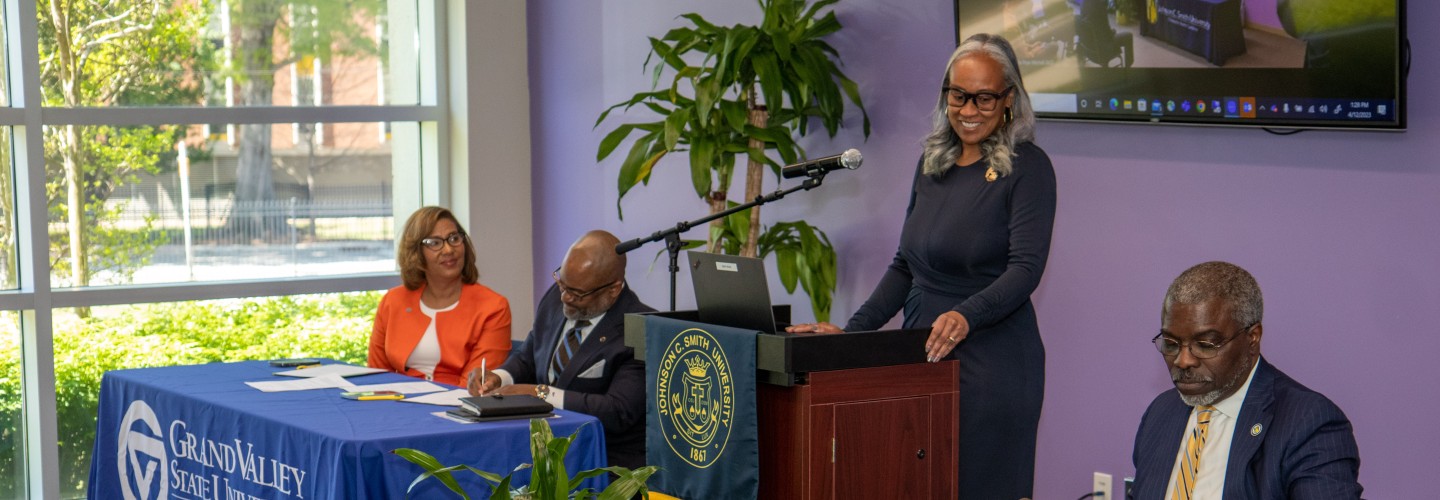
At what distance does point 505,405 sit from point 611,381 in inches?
21.4

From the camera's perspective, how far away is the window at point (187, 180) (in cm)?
542

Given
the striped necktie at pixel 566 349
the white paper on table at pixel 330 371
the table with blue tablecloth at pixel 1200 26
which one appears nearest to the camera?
the table with blue tablecloth at pixel 1200 26

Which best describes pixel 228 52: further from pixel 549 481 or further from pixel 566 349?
pixel 549 481

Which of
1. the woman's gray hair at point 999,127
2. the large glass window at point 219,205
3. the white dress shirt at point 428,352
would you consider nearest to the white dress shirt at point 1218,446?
the woman's gray hair at point 999,127

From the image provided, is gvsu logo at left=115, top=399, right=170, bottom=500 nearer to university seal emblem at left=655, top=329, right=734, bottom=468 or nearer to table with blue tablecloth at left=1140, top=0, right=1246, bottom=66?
university seal emblem at left=655, top=329, right=734, bottom=468

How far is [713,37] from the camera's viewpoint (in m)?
4.53

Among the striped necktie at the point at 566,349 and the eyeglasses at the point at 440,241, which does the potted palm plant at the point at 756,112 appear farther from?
the striped necktie at the point at 566,349

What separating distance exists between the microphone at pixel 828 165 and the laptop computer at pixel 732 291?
26cm

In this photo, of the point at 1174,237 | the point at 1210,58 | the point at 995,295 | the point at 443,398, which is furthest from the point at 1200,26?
the point at 443,398

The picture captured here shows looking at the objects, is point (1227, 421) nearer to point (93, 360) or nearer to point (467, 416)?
point (467, 416)

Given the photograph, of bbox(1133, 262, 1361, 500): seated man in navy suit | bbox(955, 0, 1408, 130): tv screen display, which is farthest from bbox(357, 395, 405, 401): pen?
bbox(1133, 262, 1361, 500): seated man in navy suit

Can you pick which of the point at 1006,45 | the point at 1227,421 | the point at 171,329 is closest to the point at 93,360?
the point at 171,329

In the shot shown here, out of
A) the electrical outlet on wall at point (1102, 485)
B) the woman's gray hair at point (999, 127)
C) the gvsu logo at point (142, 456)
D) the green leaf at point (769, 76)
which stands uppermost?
the green leaf at point (769, 76)

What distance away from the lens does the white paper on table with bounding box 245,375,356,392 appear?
12.5 feet
